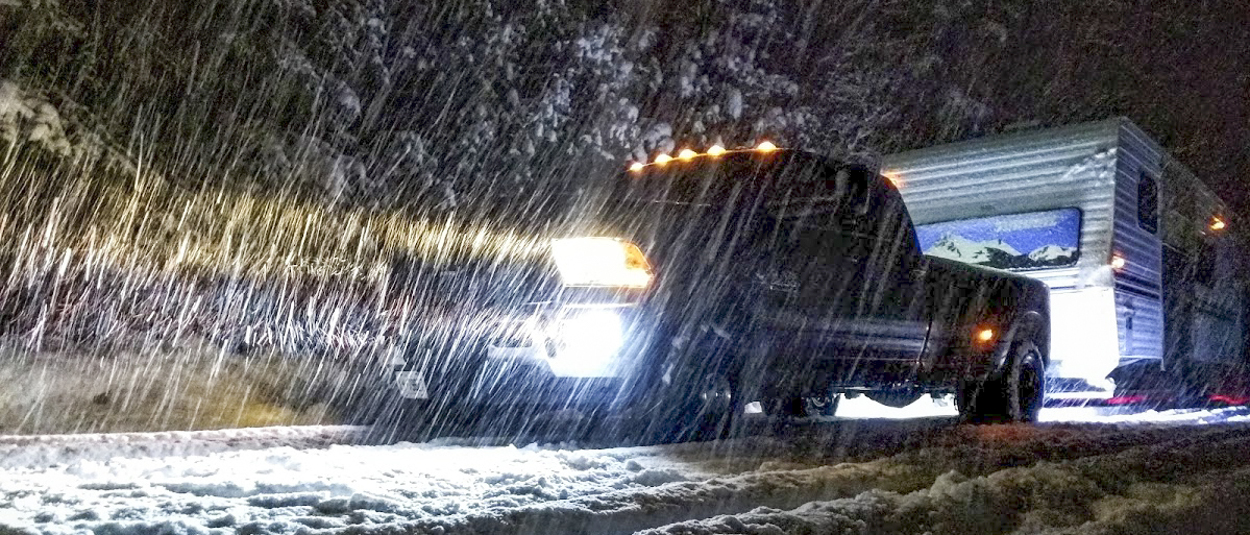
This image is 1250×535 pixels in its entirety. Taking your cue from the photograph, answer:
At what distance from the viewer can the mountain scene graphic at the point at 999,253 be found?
1066 centimetres

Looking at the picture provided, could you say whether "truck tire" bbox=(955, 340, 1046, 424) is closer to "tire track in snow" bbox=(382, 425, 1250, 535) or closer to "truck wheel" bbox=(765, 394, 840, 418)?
"truck wheel" bbox=(765, 394, 840, 418)

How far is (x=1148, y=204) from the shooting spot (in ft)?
37.7

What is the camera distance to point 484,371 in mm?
5406

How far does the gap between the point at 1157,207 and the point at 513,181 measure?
24.3 feet

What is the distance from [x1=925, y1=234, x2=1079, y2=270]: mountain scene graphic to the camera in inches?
420

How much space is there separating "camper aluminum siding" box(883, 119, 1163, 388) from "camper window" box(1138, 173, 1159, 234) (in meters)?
0.08

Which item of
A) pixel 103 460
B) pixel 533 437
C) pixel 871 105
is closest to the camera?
pixel 103 460

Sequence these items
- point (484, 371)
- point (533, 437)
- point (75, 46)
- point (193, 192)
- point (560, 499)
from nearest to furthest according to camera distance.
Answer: point (560, 499) → point (484, 371) → point (533, 437) → point (75, 46) → point (193, 192)

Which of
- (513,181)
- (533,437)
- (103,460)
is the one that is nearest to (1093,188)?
(513,181)

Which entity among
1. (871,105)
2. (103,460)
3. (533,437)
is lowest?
(103,460)

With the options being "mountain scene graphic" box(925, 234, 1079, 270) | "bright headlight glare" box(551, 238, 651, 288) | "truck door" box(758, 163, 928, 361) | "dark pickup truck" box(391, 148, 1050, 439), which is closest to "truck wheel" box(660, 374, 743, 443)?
"dark pickup truck" box(391, 148, 1050, 439)

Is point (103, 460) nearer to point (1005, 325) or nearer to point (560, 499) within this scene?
point (560, 499)

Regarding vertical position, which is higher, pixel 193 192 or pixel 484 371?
pixel 193 192

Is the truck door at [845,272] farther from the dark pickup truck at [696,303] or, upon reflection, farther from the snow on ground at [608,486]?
the snow on ground at [608,486]
